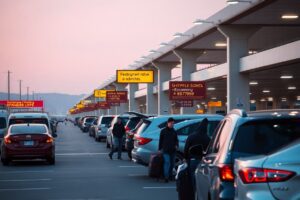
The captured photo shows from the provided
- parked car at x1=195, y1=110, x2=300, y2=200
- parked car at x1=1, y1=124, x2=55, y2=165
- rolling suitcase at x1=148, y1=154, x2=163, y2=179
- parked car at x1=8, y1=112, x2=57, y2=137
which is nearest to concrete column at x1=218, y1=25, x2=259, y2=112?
parked car at x1=8, y1=112, x2=57, y2=137

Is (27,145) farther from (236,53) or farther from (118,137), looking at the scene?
(236,53)

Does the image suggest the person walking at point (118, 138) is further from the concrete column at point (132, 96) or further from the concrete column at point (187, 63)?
the concrete column at point (132, 96)

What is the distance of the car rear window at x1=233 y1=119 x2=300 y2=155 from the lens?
8.49m

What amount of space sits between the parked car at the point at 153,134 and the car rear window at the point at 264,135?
505 inches

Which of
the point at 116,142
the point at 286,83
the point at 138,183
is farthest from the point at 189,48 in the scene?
the point at 138,183

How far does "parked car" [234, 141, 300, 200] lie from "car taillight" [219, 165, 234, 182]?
51.6 inches

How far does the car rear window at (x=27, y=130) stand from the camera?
89.6 ft

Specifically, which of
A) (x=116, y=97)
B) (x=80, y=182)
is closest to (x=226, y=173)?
(x=80, y=182)

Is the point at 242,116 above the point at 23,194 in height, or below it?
above

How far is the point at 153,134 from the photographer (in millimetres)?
22328

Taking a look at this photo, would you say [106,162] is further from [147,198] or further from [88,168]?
[147,198]

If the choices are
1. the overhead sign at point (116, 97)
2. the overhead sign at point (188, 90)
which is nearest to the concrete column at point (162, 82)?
the overhead sign at point (116, 97)

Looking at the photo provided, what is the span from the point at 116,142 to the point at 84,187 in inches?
492

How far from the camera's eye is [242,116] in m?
8.69
